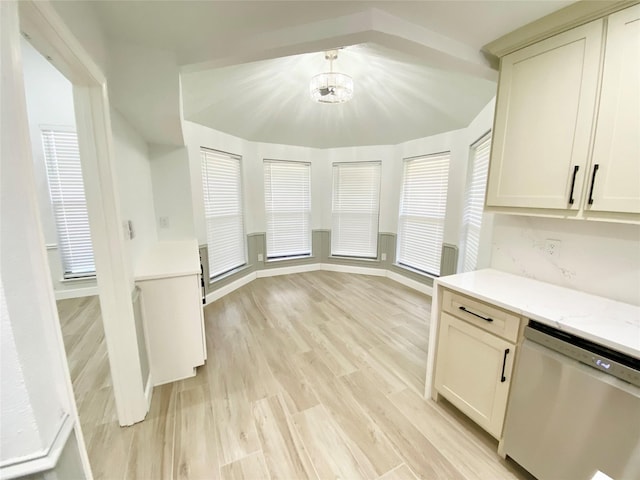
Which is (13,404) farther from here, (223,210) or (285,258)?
(285,258)

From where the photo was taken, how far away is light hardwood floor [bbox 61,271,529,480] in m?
1.38

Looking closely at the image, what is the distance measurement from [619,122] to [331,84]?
6.63 ft

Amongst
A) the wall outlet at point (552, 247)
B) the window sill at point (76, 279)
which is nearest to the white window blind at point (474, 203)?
the wall outlet at point (552, 247)

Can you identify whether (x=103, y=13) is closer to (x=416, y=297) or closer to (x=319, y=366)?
(x=319, y=366)

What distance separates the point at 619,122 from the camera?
1.19 meters

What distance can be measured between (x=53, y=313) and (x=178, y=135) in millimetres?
2075

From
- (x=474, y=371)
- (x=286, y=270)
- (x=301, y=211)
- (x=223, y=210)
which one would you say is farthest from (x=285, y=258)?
(x=474, y=371)

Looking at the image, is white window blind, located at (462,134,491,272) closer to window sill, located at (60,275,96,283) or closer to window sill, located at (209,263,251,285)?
window sill, located at (209,263,251,285)

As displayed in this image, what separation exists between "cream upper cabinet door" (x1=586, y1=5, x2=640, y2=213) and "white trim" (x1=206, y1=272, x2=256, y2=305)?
368cm

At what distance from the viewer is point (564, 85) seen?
1.34 m

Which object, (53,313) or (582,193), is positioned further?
(582,193)

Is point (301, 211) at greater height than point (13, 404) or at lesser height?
greater

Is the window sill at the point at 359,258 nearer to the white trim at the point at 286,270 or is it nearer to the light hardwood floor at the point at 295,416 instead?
the white trim at the point at 286,270

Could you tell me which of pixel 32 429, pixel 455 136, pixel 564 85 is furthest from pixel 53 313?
pixel 455 136
